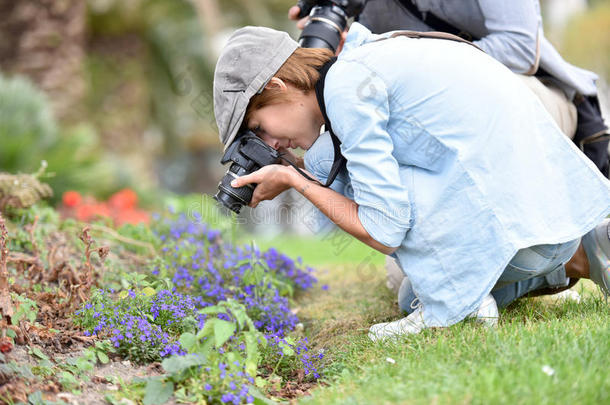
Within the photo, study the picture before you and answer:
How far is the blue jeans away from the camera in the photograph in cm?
244

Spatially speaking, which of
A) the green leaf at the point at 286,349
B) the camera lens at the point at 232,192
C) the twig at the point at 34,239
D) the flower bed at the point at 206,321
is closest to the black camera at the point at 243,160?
the camera lens at the point at 232,192

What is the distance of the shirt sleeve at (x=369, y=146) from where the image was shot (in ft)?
7.38

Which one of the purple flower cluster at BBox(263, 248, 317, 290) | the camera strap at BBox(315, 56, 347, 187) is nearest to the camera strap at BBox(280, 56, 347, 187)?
the camera strap at BBox(315, 56, 347, 187)

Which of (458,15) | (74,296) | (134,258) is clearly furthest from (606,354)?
(134,258)

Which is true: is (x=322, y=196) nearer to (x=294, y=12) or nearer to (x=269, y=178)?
(x=269, y=178)

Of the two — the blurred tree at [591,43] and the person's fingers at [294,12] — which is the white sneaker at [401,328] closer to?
the person's fingers at [294,12]

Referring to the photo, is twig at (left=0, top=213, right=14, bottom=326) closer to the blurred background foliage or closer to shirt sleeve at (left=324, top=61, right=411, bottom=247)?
shirt sleeve at (left=324, top=61, right=411, bottom=247)

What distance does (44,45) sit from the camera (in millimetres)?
7070

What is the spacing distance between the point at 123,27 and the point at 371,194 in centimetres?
764

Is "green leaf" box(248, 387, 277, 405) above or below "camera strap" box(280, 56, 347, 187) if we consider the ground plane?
below

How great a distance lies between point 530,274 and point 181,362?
1.34 m

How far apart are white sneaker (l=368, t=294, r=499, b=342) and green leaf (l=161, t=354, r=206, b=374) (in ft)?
Answer: 2.35

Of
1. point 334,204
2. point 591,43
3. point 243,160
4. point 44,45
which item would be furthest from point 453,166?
point 591,43

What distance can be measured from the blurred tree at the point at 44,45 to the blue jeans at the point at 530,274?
5438mm
